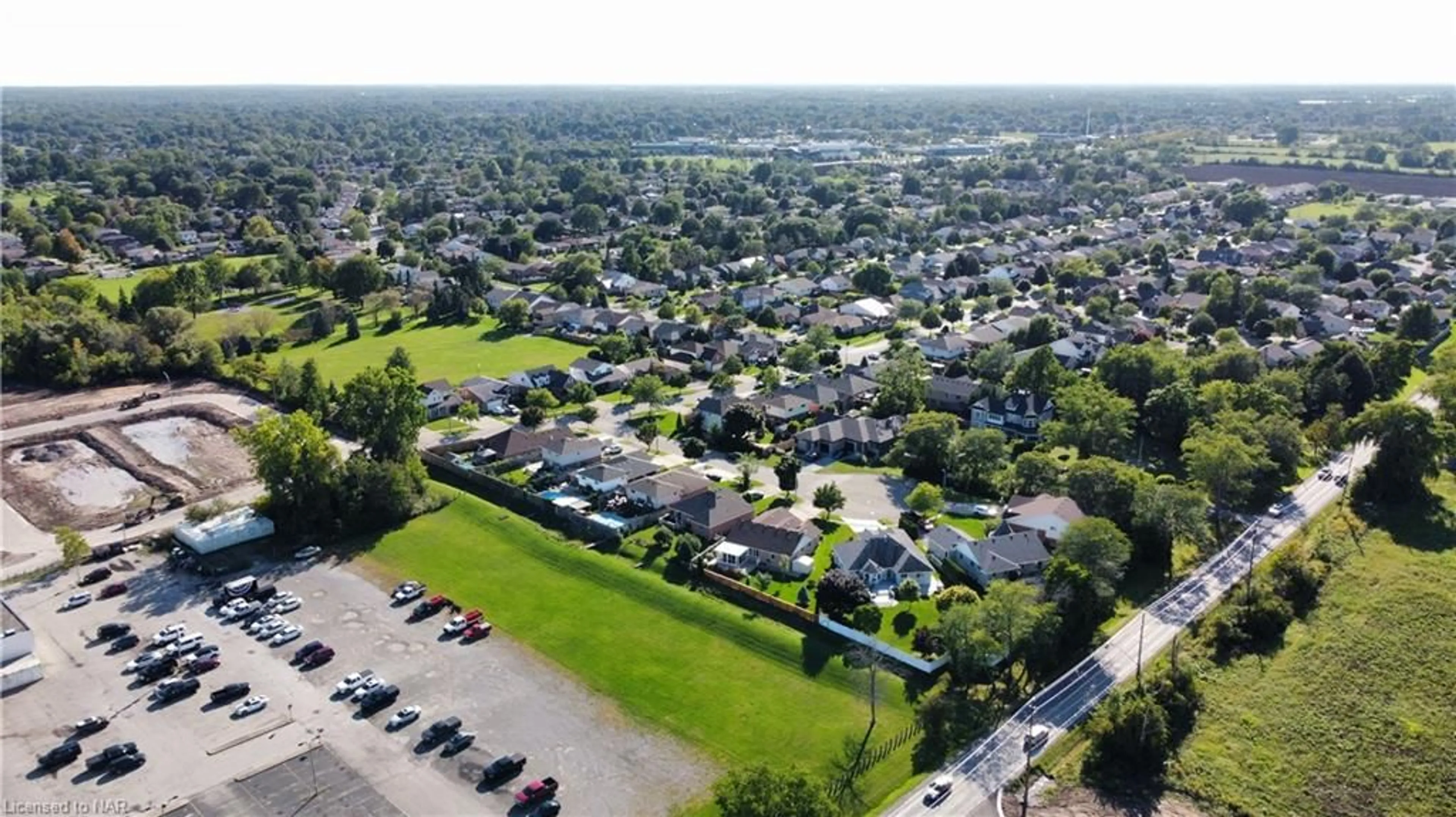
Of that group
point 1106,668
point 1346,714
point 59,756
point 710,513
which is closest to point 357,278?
point 710,513

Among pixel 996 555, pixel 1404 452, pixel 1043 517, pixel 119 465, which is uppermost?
pixel 1404 452

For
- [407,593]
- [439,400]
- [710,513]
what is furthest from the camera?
[439,400]

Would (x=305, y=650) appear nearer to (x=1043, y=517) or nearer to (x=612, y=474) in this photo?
(x=612, y=474)

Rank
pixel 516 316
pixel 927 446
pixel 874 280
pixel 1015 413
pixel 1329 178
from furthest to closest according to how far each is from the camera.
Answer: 1. pixel 1329 178
2. pixel 874 280
3. pixel 516 316
4. pixel 1015 413
5. pixel 927 446

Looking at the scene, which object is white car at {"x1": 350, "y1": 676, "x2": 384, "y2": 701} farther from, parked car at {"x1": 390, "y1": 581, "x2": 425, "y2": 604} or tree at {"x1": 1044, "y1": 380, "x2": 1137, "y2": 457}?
tree at {"x1": 1044, "y1": 380, "x2": 1137, "y2": 457}

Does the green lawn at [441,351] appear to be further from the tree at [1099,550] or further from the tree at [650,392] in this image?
the tree at [1099,550]

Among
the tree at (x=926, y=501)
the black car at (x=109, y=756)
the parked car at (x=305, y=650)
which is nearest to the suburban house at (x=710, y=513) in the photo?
the tree at (x=926, y=501)

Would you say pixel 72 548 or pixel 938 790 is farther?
pixel 72 548

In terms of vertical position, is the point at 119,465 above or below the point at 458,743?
below
